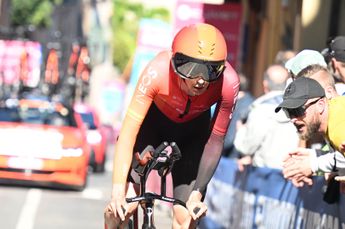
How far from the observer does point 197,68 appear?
670cm

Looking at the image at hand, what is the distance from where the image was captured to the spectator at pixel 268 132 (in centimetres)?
1144

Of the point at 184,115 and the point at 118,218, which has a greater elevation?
the point at 184,115

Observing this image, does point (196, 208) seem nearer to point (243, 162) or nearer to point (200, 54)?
point (200, 54)

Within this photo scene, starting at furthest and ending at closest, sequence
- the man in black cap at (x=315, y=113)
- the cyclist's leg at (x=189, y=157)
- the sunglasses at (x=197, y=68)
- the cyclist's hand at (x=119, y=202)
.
→ 1. the cyclist's leg at (x=189, y=157)
2. the cyclist's hand at (x=119, y=202)
3. the sunglasses at (x=197, y=68)
4. the man in black cap at (x=315, y=113)

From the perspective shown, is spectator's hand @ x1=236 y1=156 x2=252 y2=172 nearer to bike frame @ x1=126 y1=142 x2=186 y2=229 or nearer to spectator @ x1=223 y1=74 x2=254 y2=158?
spectator @ x1=223 y1=74 x2=254 y2=158

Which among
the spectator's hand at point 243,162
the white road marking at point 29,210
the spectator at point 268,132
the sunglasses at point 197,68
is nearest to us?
the sunglasses at point 197,68

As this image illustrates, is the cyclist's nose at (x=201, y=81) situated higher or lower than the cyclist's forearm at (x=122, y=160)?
higher

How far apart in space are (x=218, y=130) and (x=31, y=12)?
53.2 m

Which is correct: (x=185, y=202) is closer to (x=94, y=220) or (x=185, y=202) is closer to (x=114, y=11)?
(x=94, y=220)

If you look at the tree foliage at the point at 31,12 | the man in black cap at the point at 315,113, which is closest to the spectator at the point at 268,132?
the man in black cap at the point at 315,113

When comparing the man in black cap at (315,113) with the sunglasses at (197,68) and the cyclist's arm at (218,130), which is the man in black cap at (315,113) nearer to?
the sunglasses at (197,68)

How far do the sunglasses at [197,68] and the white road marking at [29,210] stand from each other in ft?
23.7

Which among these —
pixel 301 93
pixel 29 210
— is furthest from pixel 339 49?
pixel 29 210

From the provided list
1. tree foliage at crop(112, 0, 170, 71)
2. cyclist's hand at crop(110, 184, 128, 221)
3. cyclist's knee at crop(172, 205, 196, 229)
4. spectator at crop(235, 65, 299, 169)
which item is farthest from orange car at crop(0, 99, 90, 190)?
tree foliage at crop(112, 0, 170, 71)
